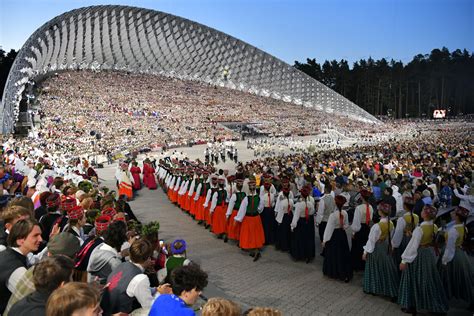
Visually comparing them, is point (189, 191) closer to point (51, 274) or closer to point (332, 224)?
point (332, 224)

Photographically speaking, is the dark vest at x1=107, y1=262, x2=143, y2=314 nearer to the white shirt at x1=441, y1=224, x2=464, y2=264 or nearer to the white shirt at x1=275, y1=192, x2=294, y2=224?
the white shirt at x1=441, y1=224, x2=464, y2=264

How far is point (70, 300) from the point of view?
179 centimetres

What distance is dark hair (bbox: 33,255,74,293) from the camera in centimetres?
214

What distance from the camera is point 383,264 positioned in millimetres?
5449

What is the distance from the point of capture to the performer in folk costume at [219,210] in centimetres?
864

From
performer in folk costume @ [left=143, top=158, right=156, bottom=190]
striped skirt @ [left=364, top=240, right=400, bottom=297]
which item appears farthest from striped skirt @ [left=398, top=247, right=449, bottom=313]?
performer in folk costume @ [left=143, top=158, right=156, bottom=190]

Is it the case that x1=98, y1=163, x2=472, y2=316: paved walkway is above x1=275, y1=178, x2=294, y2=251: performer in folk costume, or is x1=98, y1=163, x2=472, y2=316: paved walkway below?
below

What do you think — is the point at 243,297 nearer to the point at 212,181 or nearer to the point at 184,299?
the point at 184,299

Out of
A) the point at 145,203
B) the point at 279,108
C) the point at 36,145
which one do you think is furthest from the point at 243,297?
the point at 279,108

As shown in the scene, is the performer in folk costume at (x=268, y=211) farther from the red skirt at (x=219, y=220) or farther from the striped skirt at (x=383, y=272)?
the striped skirt at (x=383, y=272)

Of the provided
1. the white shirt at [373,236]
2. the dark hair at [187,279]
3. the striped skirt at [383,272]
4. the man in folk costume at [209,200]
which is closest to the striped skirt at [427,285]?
the striped skirt at [383,272]

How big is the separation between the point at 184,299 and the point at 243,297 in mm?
3323

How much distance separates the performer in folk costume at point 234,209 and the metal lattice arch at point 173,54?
49487 millimetres

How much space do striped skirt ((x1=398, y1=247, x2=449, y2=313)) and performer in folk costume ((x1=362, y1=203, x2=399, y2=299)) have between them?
1.47ft
